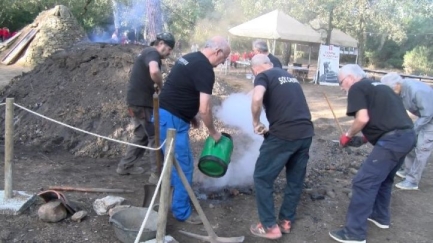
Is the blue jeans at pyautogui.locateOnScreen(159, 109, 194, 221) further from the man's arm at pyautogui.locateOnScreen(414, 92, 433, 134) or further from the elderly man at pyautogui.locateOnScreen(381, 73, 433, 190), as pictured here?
the man's arm at pyautogui.locateOnScreen(414, 92, 433, 134)

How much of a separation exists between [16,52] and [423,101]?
611 inches

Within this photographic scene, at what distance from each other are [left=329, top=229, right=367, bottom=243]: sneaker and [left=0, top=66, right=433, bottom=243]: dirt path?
Result: 0.07m

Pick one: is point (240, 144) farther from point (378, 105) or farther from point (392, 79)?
point (378, 105)

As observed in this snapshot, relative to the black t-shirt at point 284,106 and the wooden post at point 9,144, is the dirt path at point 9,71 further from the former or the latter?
the black t-shirt at point 284,106

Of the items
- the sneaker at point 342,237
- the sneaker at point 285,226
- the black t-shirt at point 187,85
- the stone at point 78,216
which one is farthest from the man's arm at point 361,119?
the stone at point 78,216

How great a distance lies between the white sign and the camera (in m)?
16.5

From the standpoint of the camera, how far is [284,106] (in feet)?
12.2

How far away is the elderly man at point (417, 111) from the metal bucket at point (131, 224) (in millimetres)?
3147

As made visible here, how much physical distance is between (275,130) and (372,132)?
89cm

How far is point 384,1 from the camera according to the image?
21594 mm

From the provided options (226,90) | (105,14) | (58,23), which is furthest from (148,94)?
(105,14)

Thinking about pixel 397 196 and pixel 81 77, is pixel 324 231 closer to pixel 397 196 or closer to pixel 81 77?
pixel 397 196

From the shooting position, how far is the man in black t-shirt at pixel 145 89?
4.81 m

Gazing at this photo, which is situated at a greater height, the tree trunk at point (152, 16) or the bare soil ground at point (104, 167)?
the tree trunk at point (152, 16)
